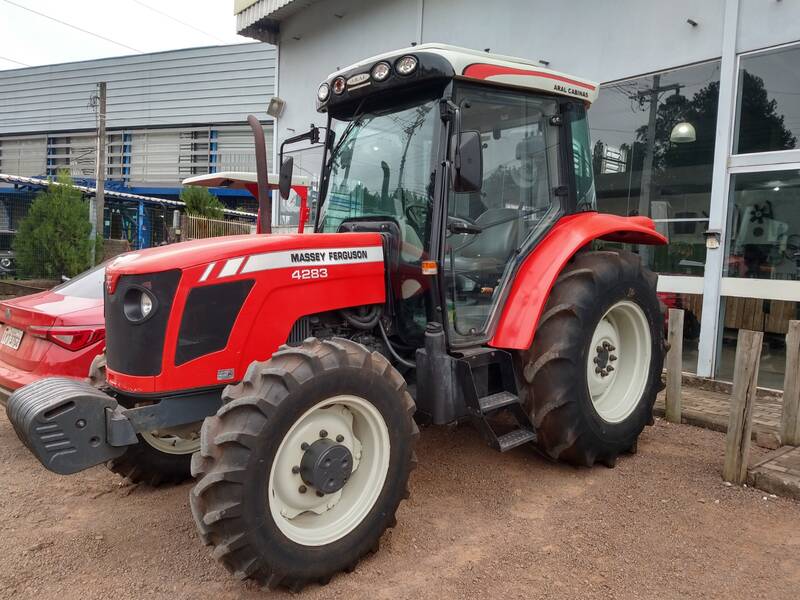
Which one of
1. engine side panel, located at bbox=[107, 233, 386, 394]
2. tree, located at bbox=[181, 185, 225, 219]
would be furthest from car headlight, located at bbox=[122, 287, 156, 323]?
tree, located at bbox=[181, 185, 225, 219]

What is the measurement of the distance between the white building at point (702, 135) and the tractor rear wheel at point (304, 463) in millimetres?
4408

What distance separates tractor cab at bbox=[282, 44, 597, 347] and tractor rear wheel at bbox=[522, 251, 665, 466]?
0.37 meters

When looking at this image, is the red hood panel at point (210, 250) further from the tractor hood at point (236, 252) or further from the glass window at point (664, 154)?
the glass window at point (664, 154)

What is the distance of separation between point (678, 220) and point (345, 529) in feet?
17.0

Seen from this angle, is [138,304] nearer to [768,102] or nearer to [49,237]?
[768,102]

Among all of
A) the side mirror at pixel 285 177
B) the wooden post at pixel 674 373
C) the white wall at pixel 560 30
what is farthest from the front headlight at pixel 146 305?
the white wall at pixel 560 30

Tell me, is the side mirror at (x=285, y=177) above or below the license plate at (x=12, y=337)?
above

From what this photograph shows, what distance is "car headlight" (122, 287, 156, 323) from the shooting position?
2.70 meters

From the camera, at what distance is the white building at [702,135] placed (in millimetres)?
5504

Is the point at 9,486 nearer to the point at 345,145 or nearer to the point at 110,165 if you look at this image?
the point at 345,145

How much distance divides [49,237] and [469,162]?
11477 millimetres

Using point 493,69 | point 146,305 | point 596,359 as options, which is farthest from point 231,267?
point 596,359

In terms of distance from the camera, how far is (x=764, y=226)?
565cm

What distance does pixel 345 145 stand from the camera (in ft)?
12.3
